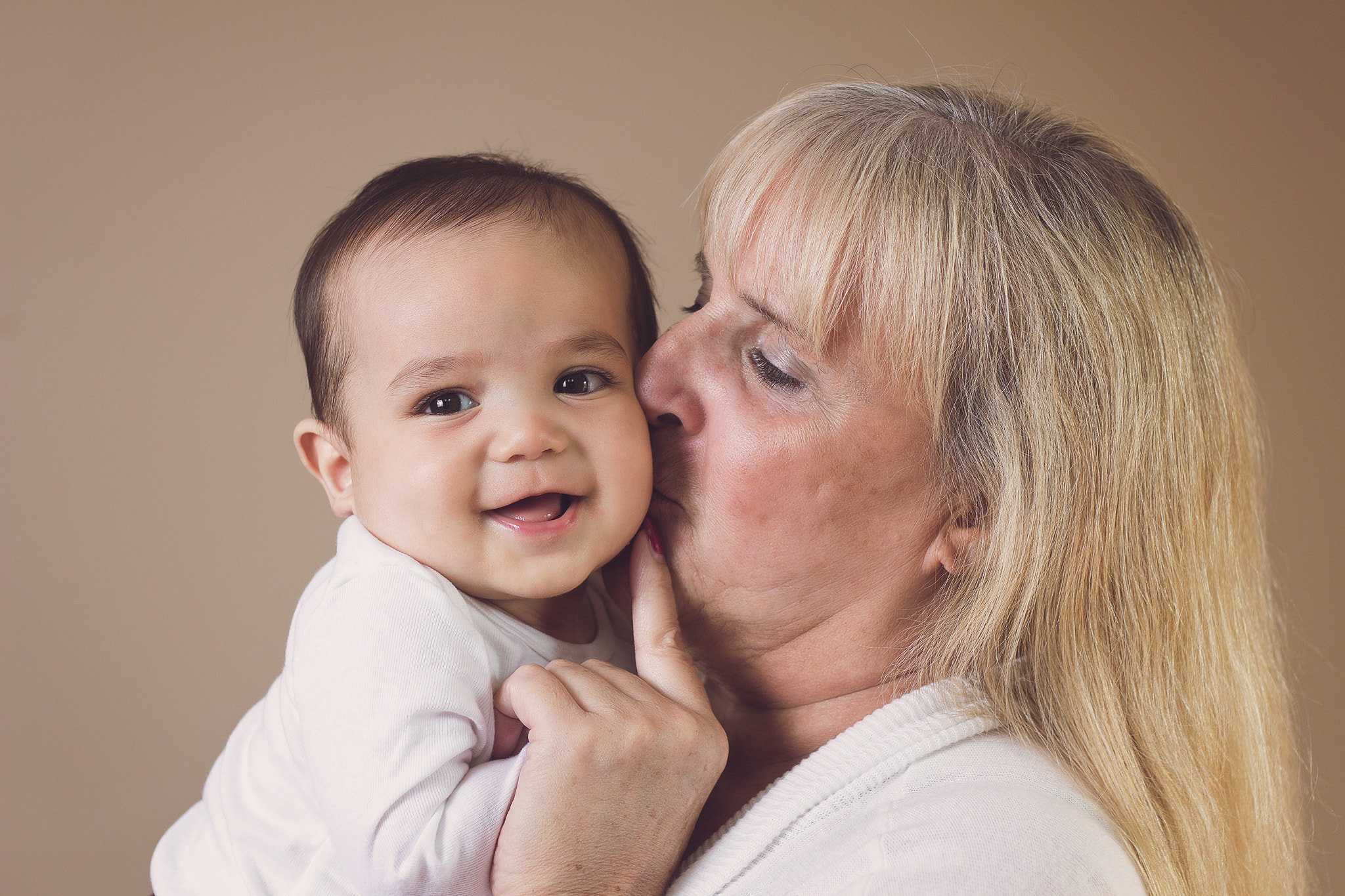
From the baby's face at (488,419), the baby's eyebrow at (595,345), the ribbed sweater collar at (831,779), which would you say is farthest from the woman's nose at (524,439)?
the ribbed sweater collar at (831,779)

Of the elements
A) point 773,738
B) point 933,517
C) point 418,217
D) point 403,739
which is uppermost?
point 418,217

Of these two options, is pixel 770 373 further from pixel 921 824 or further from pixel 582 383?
pixel 921 824

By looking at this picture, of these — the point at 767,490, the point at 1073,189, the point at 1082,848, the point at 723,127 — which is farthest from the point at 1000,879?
the point at 723,127

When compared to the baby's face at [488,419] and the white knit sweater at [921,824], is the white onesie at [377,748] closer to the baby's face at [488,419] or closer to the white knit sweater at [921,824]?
the baby's face at [488,419]

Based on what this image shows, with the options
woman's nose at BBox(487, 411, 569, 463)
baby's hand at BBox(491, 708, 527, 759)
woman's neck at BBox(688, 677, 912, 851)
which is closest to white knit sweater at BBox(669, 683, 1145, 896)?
woman's neck at BBox(688, 677, 912, 851)

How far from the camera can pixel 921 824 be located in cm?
107

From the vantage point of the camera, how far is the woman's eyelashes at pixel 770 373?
1291 mm

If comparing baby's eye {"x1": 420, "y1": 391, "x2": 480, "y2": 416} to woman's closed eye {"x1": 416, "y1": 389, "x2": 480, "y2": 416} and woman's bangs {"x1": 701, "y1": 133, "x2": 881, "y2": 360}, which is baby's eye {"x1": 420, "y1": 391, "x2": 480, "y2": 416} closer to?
woman's closed eye {"x1": 416, "y1": 389, "x2": 480, "y2": 416}

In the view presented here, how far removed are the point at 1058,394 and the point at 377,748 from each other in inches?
33.8

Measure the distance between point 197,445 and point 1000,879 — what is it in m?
2.39

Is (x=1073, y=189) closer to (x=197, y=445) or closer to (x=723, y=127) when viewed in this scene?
(x=723, y=127)

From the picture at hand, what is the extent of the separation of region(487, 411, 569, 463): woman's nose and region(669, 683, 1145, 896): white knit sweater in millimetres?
473

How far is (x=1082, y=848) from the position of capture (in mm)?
1060

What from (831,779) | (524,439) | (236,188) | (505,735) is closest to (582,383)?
(524,439)
